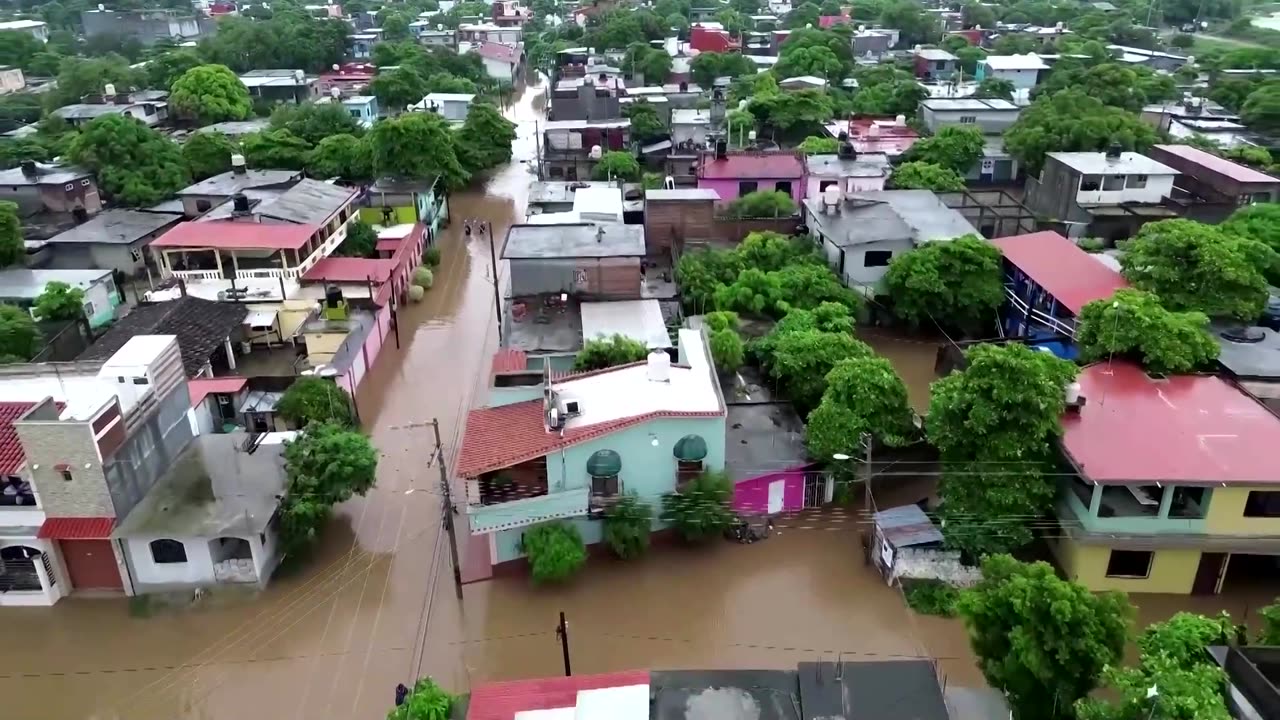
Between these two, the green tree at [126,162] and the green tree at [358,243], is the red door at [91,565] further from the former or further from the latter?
the green tree at [126,162]

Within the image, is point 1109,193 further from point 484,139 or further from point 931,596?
point 484,139

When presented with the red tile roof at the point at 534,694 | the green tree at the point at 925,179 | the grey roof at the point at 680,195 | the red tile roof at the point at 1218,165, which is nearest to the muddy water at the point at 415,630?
the red tile roof at the point at 534,694

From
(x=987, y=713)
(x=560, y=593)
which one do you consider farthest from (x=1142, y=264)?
(x=560, y=593)

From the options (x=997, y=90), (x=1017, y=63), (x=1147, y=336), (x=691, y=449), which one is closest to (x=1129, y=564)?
(x=1147, y=336)

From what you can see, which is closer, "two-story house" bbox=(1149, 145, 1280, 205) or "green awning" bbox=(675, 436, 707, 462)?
"green awning" bbox=(675, 436, 707, 462)

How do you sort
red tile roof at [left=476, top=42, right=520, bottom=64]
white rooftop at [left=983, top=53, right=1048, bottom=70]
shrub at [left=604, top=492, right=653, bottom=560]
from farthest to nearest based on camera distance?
red tile roof at [left=476, top=42, right=520, bottom=64]
white rooftop at [left=983, top=53, right=1048, bottom=70]
shrub at [left=604, top=492, right=653, bottom=560]

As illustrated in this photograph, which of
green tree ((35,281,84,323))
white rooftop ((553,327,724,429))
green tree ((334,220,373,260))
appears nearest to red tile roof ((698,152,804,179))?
green tree ((334,220,373,260))

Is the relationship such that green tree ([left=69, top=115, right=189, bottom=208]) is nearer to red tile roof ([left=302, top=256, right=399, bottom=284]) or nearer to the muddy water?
red tile roof ([left=302, top=256, right=399, bottom=284])

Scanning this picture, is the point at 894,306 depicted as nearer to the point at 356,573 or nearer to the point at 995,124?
the point at 356,573
